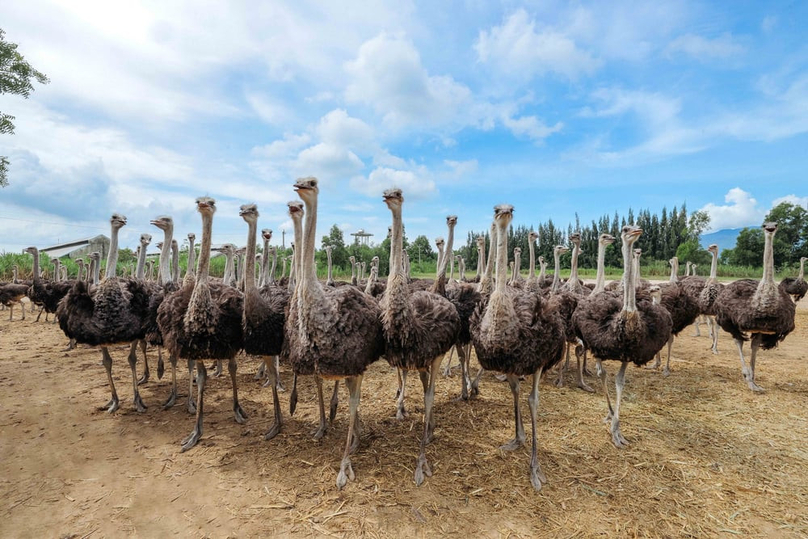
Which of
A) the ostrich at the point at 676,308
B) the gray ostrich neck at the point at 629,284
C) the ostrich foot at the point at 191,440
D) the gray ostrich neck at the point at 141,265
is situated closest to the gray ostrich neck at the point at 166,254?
the gray ostrich neck at the point at 141,265

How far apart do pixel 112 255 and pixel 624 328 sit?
720 centimetres

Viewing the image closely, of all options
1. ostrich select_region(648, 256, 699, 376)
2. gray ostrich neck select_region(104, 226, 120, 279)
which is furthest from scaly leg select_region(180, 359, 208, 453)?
ostrich select_region(648, 256, 699, 376)

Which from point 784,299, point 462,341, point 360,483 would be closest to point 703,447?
point 462,341

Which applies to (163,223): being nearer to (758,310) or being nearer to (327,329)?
(327,329)

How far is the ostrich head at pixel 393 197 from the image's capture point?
13.7 feet

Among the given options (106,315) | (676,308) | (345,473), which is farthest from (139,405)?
(676,308)

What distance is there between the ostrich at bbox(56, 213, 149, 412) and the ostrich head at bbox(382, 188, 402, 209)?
13.2 ft

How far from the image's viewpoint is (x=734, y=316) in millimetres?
6691

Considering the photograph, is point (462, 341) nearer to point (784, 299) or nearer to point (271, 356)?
point (271, 356)

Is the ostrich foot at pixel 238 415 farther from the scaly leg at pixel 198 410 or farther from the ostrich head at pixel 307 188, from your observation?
the ostrich head at pixel 307 188

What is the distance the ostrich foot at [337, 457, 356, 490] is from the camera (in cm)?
384

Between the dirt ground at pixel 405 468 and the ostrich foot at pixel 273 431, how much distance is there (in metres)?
0.08

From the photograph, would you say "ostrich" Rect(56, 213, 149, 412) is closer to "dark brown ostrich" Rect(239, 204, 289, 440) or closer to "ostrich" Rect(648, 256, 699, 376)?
"dark brown ostrich" Rect(239, 204, 289, 440)

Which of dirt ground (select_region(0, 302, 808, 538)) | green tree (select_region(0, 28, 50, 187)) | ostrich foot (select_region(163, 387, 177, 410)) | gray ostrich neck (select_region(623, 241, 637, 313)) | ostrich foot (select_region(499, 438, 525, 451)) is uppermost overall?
green tree (select_region(0, 28, 50, 187))
